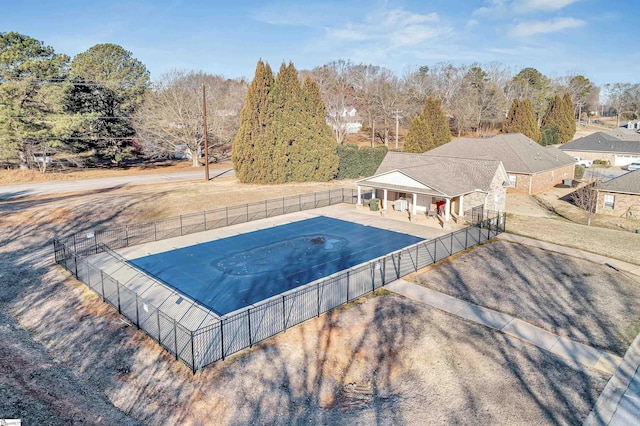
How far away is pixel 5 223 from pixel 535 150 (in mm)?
42837

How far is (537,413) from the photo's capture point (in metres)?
9.76

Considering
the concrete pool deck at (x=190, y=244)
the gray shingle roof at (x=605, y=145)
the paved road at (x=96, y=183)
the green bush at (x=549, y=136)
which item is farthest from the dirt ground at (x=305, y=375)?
the green bush at (x=549, y=136)

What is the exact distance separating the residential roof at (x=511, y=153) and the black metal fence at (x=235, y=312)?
42.2ft

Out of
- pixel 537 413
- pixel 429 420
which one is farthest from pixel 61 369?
pixel 537 413

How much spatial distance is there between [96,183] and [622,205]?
1701 inches

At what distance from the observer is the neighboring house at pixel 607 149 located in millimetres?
55053

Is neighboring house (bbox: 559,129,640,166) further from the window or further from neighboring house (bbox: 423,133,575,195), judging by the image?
the window

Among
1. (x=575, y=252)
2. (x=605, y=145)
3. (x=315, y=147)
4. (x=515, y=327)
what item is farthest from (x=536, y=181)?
(x=605, y=145)

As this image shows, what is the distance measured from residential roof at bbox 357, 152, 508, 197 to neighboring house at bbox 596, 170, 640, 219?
7505 mm

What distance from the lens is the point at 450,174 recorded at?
94.0 feet

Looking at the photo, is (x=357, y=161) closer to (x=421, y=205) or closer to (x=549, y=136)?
(x=421, y=205)

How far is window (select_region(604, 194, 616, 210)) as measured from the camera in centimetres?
3038

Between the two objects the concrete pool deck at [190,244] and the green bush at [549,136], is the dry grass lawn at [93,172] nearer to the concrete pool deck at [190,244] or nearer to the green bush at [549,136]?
the concrete pool deck at [190,244]

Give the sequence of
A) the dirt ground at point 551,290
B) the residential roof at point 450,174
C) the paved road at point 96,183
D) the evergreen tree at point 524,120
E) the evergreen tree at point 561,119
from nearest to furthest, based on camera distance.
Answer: the dirt ground at point 551,290
the residential roof at point 450,174
the paved road at point 96,183
the evergreen tree at point 524,120
the evergreen tree at point 561,119
